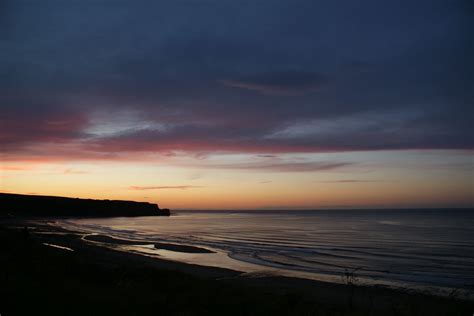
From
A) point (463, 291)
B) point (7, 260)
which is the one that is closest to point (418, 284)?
point (463, 291)

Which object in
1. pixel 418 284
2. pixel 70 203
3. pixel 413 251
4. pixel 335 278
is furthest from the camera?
pixel 70 203

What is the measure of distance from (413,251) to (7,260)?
3521 centimetres

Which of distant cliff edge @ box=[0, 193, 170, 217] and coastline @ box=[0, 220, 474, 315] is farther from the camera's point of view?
distant cliff edge @ box=[0, 193, 170, 217]

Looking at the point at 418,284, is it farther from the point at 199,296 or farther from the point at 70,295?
the point at 70,295

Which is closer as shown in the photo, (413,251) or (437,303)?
(437,303)

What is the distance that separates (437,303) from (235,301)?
958 centimetres

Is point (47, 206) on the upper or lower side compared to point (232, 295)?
lower

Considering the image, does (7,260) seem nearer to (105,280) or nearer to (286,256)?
(105,280)

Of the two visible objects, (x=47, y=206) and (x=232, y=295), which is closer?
(x=232, y=295)

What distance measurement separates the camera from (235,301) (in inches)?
507

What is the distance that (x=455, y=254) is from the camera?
35.0 m

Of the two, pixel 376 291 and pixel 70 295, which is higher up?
pixel 70 295

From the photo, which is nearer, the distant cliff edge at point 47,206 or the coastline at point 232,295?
the coastline at point 232,295

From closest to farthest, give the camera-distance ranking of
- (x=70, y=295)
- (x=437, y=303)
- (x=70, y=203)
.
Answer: (x=70, y=295), (x=437, y=303), (x=70, y=203)
